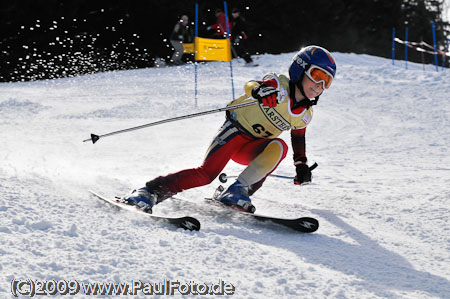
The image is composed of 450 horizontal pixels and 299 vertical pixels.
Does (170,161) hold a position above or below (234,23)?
below

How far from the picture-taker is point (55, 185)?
12.8ft

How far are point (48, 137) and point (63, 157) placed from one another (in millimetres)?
1436

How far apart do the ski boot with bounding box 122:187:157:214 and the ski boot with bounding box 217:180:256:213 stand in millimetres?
485

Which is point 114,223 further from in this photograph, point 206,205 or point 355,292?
point 355,292

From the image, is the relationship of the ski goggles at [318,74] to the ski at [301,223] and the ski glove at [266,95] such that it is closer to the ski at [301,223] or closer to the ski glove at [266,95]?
the ski glove at [266,95]

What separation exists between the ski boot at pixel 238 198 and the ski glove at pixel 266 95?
59cm

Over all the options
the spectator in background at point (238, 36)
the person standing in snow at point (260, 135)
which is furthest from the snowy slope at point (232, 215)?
the spectator in background at point (238, 36)

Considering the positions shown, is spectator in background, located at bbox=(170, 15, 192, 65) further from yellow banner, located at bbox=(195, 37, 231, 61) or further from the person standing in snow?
the person standing in snow

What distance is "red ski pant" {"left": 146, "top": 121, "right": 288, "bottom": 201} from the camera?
12.0ft

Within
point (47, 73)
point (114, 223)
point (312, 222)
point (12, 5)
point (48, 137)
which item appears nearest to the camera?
point (114, 223)

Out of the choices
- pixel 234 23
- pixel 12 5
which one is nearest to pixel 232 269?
pixel 234 23

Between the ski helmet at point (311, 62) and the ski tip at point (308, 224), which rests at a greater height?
the ski helmet at point (311, 62)

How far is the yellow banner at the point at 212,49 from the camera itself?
10.1 meters

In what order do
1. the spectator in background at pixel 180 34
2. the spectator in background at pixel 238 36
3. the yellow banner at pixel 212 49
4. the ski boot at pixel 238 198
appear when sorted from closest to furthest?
1. the ski boot at pixel 238 198
2. the yellow banner at pixel 212 49
3. the spectator in background at pixel 238 36
4. the spectator in background at pixel 180 34
